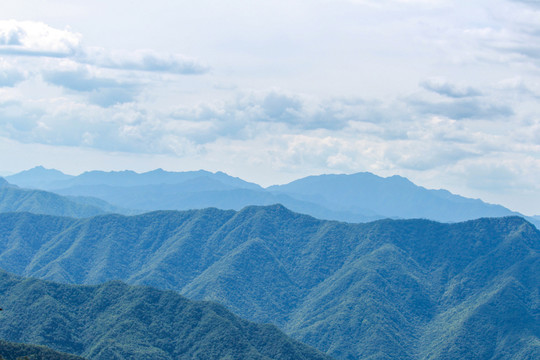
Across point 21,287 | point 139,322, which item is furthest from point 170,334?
point 21,287

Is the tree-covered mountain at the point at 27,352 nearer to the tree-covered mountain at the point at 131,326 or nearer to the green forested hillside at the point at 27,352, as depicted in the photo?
the green forested hillside at the point at 27,352

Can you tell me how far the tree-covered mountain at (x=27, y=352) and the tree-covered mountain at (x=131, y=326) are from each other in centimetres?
2290

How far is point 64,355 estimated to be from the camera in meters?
143

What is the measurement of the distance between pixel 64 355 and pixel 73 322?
39.9 m

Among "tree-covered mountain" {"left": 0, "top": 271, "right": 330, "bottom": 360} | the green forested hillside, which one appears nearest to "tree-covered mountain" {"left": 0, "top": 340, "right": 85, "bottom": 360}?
the green forested hillside

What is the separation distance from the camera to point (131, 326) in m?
176

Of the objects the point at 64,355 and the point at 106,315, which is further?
the point at 106,315

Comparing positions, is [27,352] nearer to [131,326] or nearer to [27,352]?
[27,352]

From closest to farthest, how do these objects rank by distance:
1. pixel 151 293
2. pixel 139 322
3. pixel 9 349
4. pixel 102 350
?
pixel 9 349 → pixel 102 350 → pixel 139 322 → pixel 151 293

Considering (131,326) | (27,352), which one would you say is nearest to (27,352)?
(27,352)

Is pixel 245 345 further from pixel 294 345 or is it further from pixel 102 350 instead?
pixel 102 350

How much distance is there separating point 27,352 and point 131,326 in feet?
131

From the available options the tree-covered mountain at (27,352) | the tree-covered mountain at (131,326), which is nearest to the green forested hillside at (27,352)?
the tree-covered mountain at (27,352)

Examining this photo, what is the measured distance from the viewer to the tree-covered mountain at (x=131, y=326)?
172m
